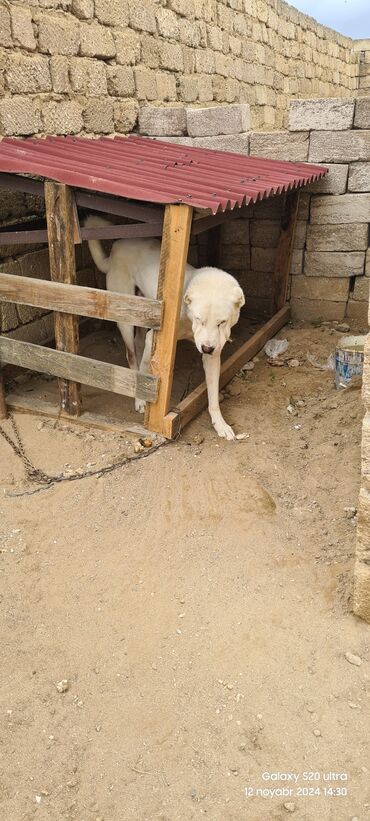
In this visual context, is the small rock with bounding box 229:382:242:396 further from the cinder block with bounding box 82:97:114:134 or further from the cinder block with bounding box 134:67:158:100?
the cinder block with bounding box 134:67:158:100

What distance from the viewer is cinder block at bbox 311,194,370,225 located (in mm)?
6465

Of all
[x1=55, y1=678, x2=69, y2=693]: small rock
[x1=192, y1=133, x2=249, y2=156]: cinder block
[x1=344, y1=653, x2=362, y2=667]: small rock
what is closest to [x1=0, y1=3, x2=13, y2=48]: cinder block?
[x1=192, y1=133, x2=249, y2=156]: cinder block

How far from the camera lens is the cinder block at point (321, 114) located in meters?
6.14

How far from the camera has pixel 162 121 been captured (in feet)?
22.7

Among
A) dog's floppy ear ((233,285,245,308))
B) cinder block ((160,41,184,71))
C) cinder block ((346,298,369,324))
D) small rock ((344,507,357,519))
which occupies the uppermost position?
cinder block ((160,41,184,71))

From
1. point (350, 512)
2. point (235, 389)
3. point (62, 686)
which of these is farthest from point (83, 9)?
point (62, 686)

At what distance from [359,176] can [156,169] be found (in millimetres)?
2726

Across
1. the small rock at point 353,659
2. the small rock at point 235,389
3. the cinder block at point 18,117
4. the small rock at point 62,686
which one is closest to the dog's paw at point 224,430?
the small rock at point 235,389

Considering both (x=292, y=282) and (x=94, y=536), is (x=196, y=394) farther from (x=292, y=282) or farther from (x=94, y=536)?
(x=292, y=282)

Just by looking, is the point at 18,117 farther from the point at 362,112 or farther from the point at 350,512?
the point at 350,512

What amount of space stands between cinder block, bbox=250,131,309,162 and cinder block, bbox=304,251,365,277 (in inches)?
41.5

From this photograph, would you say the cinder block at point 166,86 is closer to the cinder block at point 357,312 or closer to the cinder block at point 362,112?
the cinder block at point 362,112

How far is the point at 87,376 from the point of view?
469cm

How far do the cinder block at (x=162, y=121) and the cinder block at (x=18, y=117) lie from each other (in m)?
1.81
